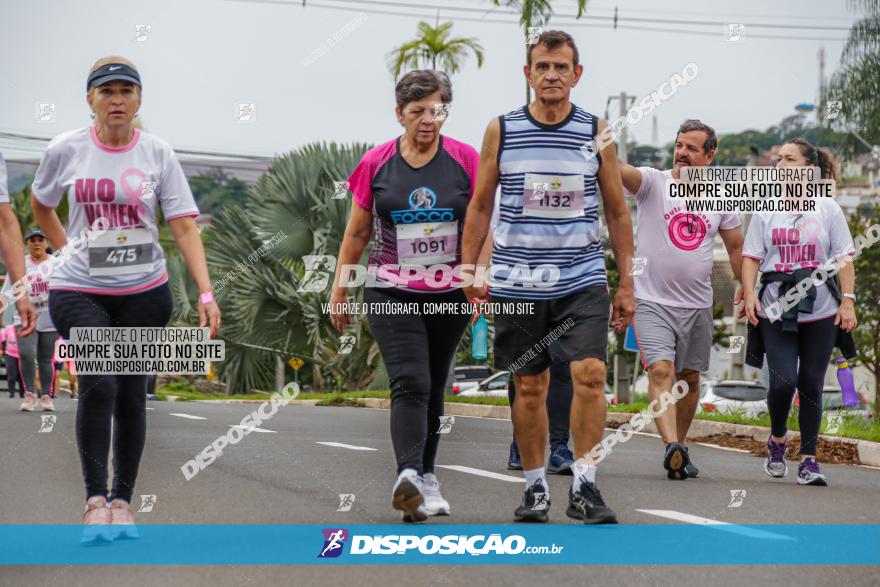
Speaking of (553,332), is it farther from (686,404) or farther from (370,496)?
(686,404)

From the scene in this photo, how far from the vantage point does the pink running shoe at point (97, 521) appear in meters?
5.18

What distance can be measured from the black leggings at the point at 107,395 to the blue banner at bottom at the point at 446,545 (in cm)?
25

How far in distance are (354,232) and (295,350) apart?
16404 millimetres

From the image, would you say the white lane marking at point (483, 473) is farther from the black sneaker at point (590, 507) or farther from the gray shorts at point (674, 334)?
the black sneaker at point (590, 507)

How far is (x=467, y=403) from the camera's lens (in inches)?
781

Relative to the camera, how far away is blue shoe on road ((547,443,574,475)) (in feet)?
26.1

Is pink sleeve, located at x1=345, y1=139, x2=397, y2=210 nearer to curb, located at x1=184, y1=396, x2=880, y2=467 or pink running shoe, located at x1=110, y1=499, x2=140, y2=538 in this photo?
pink running shoe, located at x1=110, y1=499, x2=140, y2=538

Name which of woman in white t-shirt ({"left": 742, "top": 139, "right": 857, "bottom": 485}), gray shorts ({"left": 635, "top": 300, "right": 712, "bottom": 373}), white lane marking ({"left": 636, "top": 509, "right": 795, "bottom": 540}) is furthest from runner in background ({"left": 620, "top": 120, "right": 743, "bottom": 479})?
white lane marking ({"left": 636, "top": 509, "right": 795, "bottom": 540})

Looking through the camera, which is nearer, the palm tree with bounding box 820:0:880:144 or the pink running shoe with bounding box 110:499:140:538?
the pink running shoe with bounding box 110:499:140:538

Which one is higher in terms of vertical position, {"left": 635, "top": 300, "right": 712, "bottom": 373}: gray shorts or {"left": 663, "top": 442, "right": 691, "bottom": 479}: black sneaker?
{"left": 635, "top": 300, "right": 712, "bottom": 373}: gray shorts

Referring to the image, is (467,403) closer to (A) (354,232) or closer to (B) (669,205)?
(B) (669,205)

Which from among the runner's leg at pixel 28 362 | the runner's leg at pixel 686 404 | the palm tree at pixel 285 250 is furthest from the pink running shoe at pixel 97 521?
the palm tree at pixel 285 250

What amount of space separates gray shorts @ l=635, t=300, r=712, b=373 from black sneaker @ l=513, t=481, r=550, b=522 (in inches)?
99.0

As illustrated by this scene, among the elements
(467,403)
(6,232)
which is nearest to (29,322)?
(6,232)
